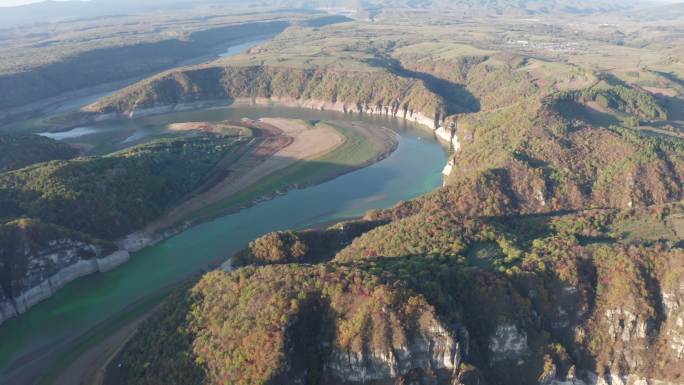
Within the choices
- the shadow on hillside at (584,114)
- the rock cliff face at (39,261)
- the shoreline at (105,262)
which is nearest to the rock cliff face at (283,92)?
the shadow on hillside at (584,114)

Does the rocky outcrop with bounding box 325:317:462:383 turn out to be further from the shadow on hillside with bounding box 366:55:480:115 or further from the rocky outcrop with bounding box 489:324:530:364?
the shadow on hillside with bounding box 366:55:480:115

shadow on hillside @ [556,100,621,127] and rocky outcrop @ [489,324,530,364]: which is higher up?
shadow on hillside @ [556,100,621,127]

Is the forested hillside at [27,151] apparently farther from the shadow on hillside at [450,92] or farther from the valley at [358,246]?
the shadow on hillside at [450,92]

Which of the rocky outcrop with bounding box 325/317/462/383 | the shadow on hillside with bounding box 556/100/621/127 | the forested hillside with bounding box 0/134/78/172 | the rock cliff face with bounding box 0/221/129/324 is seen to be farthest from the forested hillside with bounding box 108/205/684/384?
the forested hillside with bounding box 0/134/78/172

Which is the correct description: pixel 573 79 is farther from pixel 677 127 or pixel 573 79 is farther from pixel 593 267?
pixel 593 267

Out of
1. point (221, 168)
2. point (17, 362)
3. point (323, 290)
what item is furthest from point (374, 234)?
point (221, 168)
